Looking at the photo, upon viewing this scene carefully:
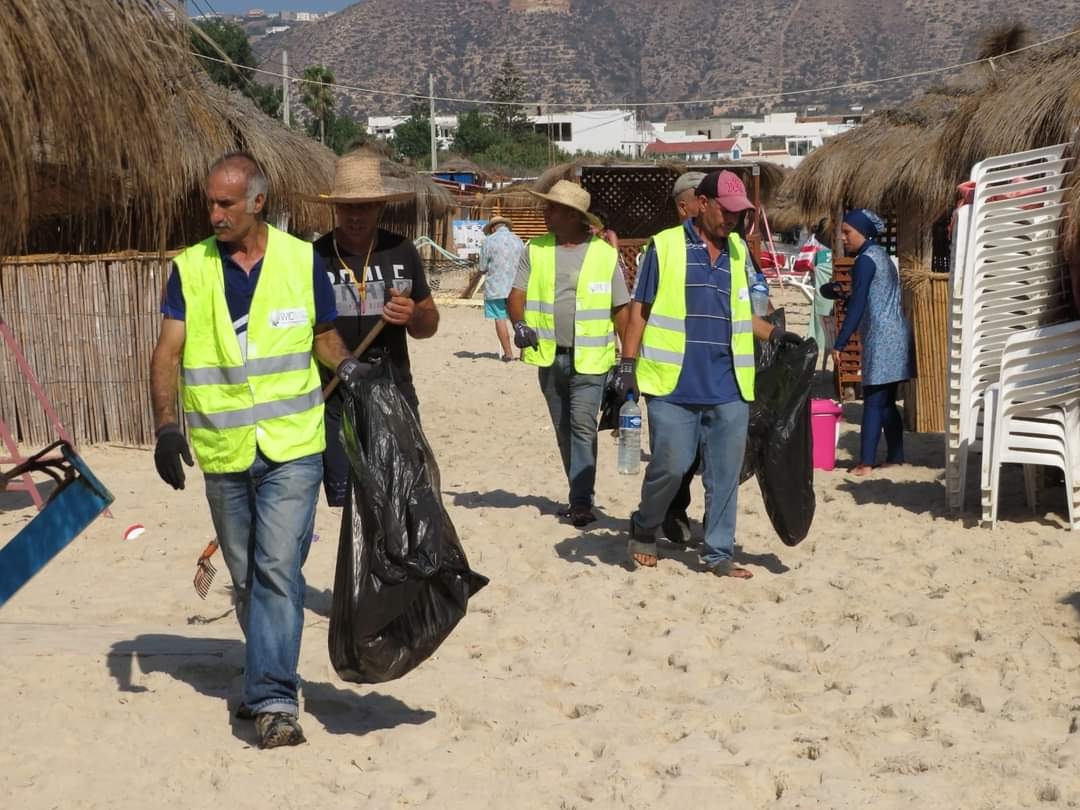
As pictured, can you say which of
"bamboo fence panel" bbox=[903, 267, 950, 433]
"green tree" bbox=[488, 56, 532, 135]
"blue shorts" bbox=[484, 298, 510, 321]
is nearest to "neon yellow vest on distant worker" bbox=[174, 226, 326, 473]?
"bamboo fence panel" bbox=[903, 267, 950, 433]

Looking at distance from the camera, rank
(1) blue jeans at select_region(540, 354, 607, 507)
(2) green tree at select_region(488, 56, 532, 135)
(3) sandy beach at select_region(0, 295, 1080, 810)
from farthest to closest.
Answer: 1. (2) green tree at select_region(488, 56, 532, 135)
2. (1) blue jeans at select_region(540, 354, 607, 507)
3. (3) sandy beach at select_region(0, 295, 1080, 810)

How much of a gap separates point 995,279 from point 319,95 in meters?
52.7

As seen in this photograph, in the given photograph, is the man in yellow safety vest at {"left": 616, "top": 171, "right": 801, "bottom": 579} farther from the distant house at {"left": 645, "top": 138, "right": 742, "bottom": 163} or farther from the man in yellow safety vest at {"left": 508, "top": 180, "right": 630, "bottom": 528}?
the distant house at {"left": 645, "top": 138, "right": 742, "bottom": 163}

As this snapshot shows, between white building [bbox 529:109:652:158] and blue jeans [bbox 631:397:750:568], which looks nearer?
blue jeans [bbox 631:397:750:568]

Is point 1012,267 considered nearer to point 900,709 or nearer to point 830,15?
point 900,709

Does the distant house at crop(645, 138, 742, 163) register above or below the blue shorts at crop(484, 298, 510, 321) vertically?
above

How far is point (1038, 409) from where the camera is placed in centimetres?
723

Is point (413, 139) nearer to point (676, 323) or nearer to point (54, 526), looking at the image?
point (676, 323)

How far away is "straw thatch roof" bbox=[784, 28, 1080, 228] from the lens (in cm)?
898

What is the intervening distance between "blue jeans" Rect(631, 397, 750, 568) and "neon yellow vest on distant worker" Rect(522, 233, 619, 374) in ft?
3.38

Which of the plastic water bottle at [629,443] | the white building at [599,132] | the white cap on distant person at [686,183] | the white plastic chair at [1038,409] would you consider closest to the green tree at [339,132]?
the white building at [599,132]

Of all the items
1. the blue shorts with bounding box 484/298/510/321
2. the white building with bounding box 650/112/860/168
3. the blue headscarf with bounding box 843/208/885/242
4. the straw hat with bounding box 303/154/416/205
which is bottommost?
the blue shorts with bounding box 484/298/510/321

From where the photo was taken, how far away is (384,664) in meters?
4.33

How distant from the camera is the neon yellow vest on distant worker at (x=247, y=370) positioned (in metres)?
4.27
